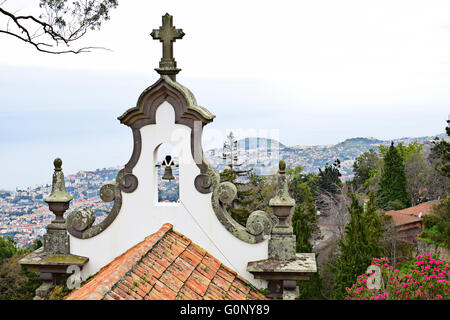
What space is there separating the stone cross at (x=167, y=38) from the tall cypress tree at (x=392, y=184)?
41.9m

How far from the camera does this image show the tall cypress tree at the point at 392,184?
48.3 metres

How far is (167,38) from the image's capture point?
8.45 meters

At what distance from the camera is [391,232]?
35438mm

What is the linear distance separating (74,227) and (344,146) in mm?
55116

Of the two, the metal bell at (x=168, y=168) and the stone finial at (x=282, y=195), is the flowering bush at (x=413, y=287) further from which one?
the metal bell at (x=168, y=168)

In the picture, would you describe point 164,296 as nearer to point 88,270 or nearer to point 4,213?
point 88,270

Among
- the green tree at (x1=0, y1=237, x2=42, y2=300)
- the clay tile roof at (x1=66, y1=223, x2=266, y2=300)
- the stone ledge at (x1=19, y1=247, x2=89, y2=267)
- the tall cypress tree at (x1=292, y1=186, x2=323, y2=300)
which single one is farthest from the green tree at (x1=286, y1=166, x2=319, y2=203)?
the stone ledge at (x1=19, y1=247, x2=89, y2=267)

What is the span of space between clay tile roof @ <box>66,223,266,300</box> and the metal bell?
77cm

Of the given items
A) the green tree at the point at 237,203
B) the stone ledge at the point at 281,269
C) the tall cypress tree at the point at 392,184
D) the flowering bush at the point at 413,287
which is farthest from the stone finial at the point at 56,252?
the tall cypress tree at the point at 392,184

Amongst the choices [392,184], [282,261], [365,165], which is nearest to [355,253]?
[282,261]

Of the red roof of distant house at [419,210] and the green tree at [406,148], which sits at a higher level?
the green tree at [406,148]

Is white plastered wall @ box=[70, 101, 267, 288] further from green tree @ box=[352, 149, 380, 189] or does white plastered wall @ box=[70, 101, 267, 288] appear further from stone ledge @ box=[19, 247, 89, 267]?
green tree @ box=[352, 149, 380, 189]

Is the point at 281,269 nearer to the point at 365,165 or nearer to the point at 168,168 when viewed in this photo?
the point at 168,168
